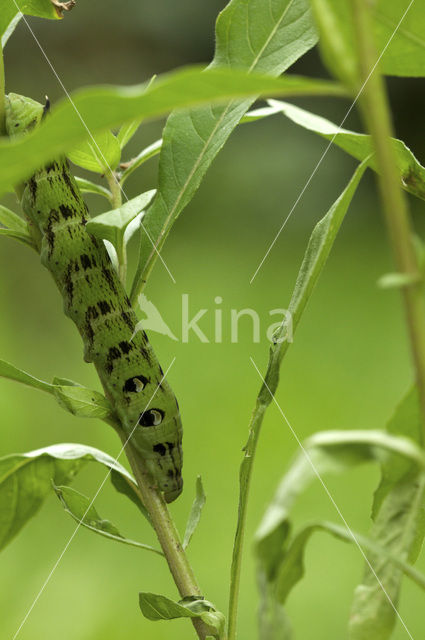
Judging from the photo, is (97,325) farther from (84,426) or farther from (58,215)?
(84,426)

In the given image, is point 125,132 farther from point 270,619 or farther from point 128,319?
point 270,619

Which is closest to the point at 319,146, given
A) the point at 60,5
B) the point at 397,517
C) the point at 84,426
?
the point at 84,426

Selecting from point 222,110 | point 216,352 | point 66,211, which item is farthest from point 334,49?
point 216,352

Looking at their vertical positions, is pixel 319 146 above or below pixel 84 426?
above

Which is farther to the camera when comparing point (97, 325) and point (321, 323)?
point (321, 323)

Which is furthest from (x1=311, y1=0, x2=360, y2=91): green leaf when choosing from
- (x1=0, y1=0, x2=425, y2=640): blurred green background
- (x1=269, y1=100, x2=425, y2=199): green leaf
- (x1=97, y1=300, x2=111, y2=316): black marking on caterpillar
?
(x1=0, y1=0, x2=425, y2=640): blurred green background
